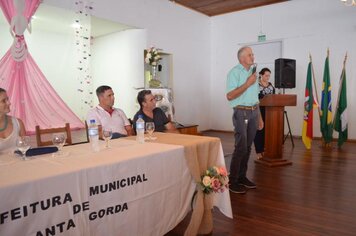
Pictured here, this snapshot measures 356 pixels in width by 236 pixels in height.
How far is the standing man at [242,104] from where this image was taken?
2.75 meters

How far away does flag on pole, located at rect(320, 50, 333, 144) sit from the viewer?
523 cm

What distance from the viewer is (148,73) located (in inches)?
227

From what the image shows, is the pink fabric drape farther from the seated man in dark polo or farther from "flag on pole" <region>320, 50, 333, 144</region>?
"flag on pole" <region>320, 50, 333, 144</region>

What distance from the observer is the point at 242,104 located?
110 inches

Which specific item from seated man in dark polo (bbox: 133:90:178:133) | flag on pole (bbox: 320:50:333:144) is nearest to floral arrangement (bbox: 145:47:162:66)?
seated man in dark polo (bbox: 133:90:178:133)

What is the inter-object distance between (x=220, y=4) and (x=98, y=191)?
20.0 feet

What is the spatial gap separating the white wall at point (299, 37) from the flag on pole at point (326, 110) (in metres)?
0.48

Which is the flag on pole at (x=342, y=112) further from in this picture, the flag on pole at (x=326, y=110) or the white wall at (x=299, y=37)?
the white wall at (x=299, y=37)

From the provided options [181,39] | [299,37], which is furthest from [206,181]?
[299,37]

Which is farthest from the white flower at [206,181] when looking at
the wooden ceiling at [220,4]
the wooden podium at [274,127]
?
the wooden ceiling at [220,4]

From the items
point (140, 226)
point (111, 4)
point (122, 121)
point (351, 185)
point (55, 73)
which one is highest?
point (111, 4)

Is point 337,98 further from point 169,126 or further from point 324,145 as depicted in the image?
point 169,126

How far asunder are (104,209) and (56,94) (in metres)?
2.79

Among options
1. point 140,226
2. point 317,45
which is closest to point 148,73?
point 317,45
